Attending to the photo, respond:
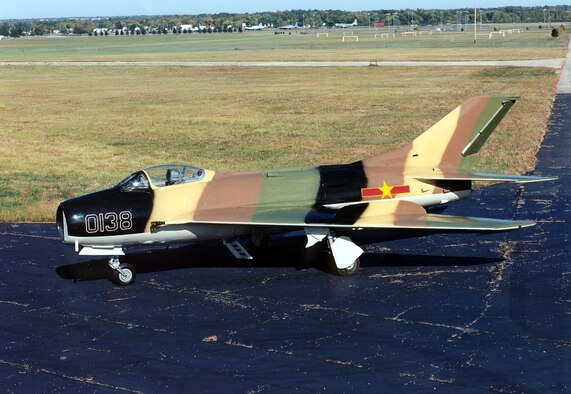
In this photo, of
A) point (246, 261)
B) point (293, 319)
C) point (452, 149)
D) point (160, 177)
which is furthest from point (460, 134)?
point (293, 319)

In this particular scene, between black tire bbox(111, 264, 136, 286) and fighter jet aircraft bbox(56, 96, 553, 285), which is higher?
fighter jet aircraft bbox(56, 96, 553, 285)

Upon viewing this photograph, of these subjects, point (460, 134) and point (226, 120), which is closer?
point (460, 134)

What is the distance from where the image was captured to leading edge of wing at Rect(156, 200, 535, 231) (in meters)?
19.4

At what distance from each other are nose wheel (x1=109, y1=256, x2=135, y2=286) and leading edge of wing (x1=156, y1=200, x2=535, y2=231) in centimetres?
130

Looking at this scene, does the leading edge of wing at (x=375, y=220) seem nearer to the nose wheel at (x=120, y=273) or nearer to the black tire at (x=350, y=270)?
the black tire at (x=350, y=270)

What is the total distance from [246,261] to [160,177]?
312cm

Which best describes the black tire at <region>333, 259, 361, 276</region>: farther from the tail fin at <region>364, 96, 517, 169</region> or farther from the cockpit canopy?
the cockpit canopy

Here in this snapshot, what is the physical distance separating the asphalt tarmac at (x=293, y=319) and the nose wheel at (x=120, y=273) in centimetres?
19

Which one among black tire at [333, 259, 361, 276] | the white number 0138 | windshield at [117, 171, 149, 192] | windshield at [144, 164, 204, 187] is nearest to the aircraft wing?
black tire at [333, 259, 361, 276]

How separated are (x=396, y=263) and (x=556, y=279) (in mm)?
3734

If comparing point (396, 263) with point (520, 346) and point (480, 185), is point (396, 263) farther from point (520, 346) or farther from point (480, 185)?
point (480, 185)

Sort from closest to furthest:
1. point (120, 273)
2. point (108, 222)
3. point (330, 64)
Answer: point (108, 222) < point (120, 273) < point (330, 64)

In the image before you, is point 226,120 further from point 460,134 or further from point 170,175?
point 170,175

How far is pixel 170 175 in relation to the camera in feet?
66.4
